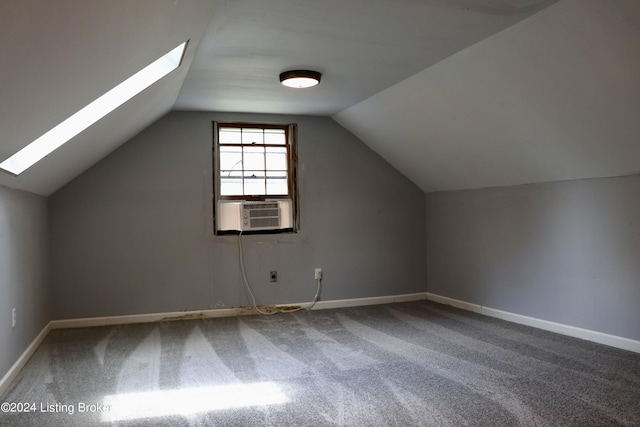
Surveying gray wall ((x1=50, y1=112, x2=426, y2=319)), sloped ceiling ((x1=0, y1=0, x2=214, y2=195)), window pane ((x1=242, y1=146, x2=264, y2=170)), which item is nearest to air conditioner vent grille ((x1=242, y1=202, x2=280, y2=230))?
gray wall ((x1=50, y1=112, x2=426, y2=319))

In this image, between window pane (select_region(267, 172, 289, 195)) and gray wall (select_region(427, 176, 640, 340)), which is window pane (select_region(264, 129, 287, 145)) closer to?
window pane (select_region(267, 172, 289, 195))

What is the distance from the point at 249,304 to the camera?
195 inches

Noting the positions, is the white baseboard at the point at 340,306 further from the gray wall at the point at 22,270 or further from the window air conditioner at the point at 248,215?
the window air conditioner at the point at 248,215

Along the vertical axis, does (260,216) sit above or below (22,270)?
above

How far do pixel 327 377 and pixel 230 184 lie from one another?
261 cm

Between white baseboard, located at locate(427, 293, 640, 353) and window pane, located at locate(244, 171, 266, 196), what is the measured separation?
91.5 inches

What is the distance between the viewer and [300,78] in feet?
11.8

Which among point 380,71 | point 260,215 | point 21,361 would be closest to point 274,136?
point 260,215

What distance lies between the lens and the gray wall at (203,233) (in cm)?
451

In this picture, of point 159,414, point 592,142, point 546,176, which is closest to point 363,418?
point 159,414

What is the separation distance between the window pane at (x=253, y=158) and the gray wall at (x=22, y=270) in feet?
6.23

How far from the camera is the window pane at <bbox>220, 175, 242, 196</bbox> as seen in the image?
16.4 ft

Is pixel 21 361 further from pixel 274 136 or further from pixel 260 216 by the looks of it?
pixel 274 136

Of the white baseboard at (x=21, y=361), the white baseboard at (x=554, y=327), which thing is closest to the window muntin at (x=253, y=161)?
the white baseboard at (x=21, y=361)
